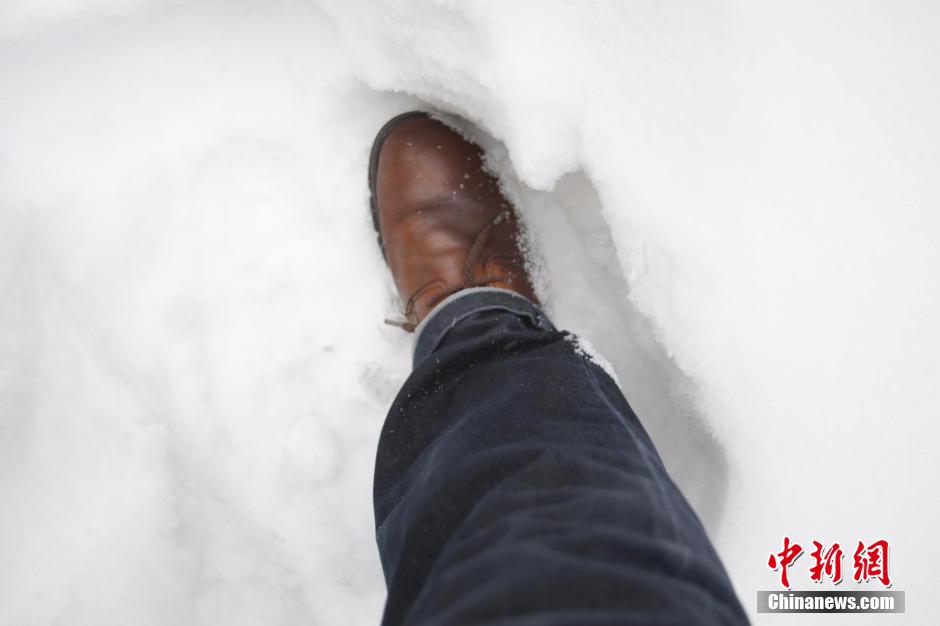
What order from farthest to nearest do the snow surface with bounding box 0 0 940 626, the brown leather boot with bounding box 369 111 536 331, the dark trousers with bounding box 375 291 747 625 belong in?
the brown leather boot with bounding box 369 111 536 331 → the snow surface with bounding box 0 0 940 626 → the dark trousers with bounding box 375 291 747 625

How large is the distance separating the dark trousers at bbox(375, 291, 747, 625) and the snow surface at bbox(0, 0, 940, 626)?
21 cm

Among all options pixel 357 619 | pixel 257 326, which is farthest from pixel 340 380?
pixel 357 619

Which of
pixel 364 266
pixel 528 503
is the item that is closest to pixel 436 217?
pixel 364 266

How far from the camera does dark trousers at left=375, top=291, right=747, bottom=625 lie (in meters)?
0.42

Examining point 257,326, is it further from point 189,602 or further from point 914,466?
point 914,466

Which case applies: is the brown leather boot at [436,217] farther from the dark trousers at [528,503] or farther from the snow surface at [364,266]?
the dark trousers at [528,503]

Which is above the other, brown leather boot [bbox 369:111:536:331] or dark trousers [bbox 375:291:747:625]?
brown leather boot [bbox 369:111:536:331]

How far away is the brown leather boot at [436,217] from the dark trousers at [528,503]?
18 centimetres

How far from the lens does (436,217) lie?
3.26 feet

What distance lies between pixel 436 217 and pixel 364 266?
146mm

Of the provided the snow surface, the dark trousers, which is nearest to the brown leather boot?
the snow surface

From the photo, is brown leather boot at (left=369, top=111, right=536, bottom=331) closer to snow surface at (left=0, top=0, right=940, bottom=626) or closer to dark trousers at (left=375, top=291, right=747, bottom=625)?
snow surface at (left=0, top=0, right=940, bottom=626)

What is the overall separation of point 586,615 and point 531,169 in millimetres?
535

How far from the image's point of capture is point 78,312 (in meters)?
0.90
